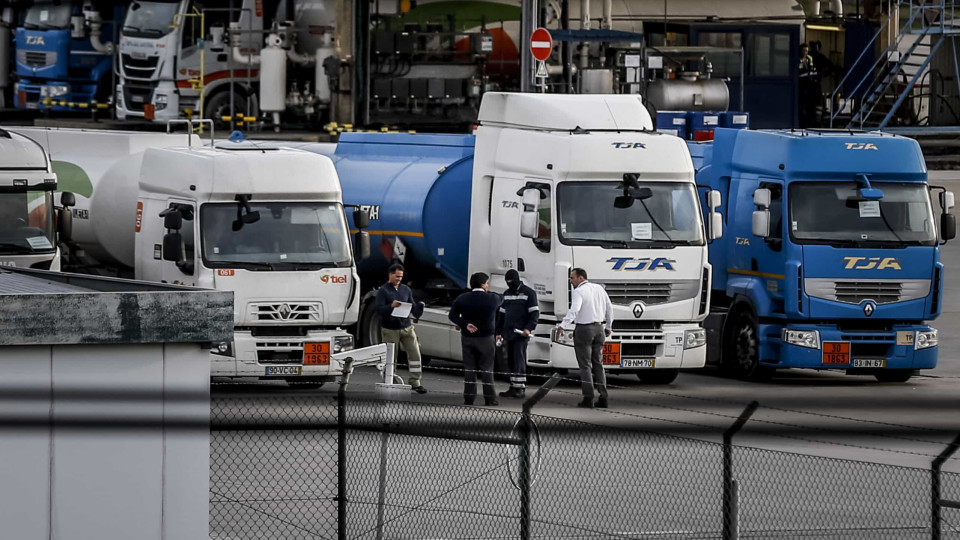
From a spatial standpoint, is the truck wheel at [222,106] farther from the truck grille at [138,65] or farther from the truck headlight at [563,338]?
the truck headlight at [563,338]

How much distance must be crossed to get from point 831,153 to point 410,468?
11638 mm

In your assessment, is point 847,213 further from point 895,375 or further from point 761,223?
point 895,375

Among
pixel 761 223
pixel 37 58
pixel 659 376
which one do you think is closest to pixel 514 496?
pixel 761 223

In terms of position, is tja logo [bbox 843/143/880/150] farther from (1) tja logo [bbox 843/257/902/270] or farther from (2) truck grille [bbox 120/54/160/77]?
(2) truck grille [bbox 120/54/160/77]

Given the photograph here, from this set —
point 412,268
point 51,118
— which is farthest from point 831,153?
point 51,118

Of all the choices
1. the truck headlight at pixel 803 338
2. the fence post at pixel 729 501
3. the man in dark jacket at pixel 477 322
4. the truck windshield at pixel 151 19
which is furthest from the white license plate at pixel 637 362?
the truck windshield at pixel 151 19

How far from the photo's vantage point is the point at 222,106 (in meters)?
41.3

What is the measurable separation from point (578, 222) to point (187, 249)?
183 inches

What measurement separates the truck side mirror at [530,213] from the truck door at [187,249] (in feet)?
12.5

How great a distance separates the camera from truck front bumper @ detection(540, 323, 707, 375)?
66.6ft

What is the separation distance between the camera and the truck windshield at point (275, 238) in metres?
19.9

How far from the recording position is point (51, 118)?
44062mm

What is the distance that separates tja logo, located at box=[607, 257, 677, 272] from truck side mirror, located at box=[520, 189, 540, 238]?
0.99 m

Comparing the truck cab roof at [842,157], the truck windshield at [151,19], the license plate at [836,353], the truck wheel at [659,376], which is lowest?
the truck wheel at [659,376]
